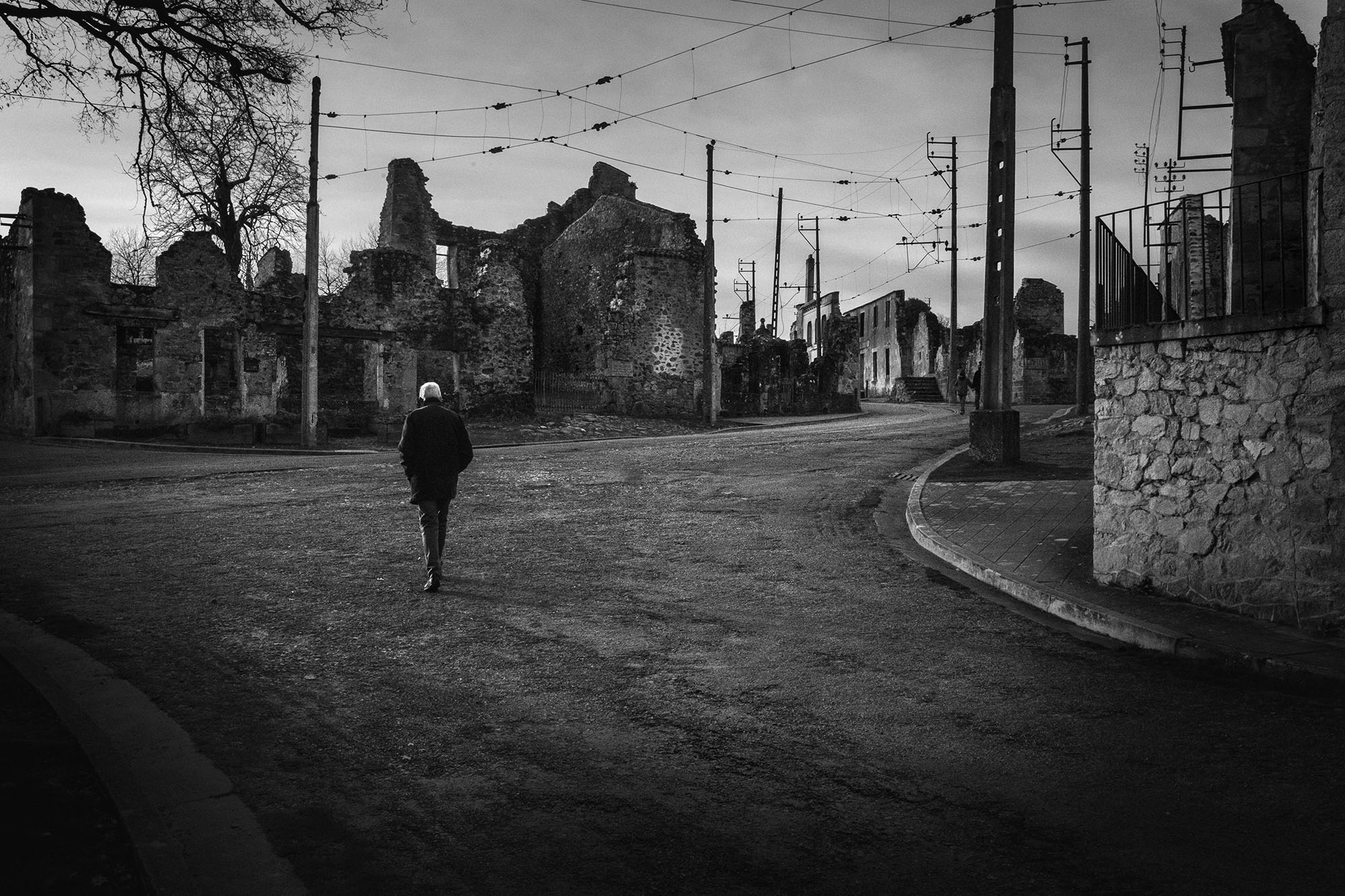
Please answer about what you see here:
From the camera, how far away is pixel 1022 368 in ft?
125

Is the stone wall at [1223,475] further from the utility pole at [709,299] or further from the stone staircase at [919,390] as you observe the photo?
the stone staircase at [919,390]

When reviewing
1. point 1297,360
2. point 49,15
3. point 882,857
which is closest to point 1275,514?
point 1297,360

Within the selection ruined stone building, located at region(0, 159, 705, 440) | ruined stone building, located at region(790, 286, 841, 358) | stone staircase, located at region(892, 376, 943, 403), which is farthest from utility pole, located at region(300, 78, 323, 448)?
ruined stone building, located at region(790, 286, 841, 358)

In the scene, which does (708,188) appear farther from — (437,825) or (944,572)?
(437,825)

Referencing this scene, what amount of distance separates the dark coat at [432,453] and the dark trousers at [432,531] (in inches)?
2.2

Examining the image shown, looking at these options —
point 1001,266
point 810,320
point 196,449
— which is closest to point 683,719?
→ point 1001,266

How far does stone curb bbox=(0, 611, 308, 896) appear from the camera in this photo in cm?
308

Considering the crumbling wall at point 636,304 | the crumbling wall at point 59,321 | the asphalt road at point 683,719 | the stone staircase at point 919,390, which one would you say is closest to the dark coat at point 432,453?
the asphalt road at point 683,719

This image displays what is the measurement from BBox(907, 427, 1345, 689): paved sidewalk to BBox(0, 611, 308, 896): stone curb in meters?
5.08

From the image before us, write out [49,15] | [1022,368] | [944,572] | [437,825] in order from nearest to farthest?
1. [437,825]
2. [49,15]
3. [944,572]
4. [1022,368]

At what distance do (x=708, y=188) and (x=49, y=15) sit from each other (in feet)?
86.5

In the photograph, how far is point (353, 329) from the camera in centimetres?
2730

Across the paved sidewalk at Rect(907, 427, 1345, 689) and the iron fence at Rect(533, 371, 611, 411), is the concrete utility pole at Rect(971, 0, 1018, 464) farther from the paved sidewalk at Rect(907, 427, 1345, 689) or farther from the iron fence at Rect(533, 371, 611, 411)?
the iron fence at Rect(533, 371, 611, 411)

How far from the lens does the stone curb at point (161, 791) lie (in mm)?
3084
